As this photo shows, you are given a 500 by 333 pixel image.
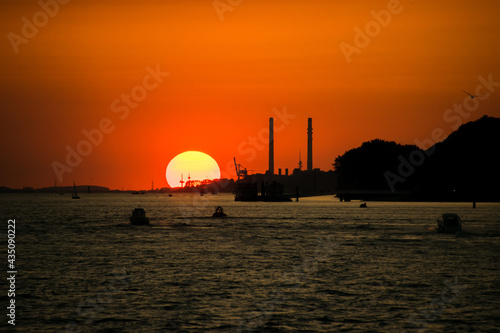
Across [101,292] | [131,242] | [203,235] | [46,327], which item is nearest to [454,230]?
[203,235]

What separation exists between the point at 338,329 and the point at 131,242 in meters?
60.0

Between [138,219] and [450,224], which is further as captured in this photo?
[138,219]

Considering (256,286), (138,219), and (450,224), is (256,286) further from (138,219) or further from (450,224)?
(138,219)

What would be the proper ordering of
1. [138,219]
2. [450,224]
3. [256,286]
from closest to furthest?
[256,286] < [450,224] < [138,219]

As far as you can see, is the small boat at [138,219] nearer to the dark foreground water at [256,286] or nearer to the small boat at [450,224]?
the dark foreground water at [256,286]

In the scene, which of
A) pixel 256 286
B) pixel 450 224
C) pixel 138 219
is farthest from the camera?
pixel 138 219

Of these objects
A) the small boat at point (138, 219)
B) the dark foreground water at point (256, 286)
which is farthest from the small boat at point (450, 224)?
the small boat at point (138, 219)

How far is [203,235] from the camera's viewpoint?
105 metres

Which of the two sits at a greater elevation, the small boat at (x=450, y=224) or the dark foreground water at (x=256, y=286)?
the small boat at (x=450, y=224)

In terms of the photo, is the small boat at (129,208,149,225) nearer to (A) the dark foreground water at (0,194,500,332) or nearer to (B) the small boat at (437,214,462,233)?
(A) the dark foreground water at (0,194,500,332)

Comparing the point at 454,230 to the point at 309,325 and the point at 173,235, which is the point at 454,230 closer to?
the point at 173,235

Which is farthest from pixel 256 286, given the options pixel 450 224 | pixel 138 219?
pixel 138 219

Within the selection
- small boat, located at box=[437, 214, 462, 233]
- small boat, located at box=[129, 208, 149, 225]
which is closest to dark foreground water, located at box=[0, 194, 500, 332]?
small boat, located at box=[437, 214, 462, 233]

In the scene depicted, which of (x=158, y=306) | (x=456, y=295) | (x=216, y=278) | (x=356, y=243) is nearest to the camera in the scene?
(x=158, y=306)
